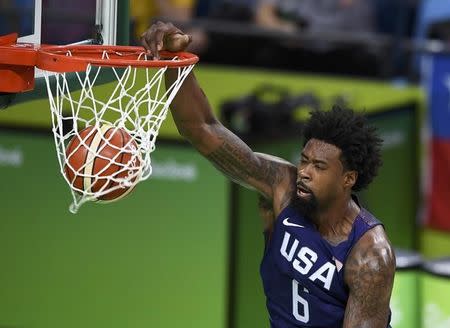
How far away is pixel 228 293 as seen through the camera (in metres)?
8.04

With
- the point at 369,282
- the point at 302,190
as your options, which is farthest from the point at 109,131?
the point at 369,282

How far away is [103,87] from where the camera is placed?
586cm

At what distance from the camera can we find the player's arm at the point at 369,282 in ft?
17.3

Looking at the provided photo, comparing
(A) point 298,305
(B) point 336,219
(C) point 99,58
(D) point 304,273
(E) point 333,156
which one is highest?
(C) point 99,58

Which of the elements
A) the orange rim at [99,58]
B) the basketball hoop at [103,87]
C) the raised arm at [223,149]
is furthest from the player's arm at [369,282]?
the orange rim at [99,58]

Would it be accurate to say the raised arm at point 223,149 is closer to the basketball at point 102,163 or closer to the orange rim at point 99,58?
the orange rim at point 99,58

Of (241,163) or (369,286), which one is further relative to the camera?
(241,163)

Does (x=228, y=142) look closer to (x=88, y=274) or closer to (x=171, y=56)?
(x=171, y=56)

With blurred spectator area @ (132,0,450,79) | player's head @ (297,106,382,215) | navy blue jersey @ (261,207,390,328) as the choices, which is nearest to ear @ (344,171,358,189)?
player's head @ (297,106,382,215)

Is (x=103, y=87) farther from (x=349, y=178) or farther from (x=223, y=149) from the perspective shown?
(x=349, y=178)

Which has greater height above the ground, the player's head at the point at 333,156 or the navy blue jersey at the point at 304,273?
the player's head at the point at 333,156

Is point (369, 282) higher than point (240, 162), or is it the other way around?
point (240, 162)

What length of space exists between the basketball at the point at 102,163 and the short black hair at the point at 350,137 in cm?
81

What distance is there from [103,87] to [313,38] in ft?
13.5
